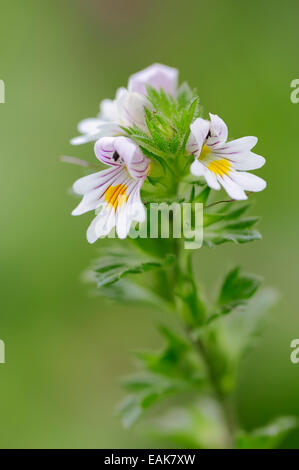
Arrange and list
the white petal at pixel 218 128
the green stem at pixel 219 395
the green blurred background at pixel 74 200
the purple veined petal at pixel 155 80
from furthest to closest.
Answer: the green blurred background at pixel 74 200, the green stem at pixel 219 395, the purple veined petal at pixel 155 80, the white petal at pixel 218 128

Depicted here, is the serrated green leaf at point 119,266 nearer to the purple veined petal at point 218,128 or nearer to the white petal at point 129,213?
the white petal at point 129,213

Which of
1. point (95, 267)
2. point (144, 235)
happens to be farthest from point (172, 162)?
point (95, 267)

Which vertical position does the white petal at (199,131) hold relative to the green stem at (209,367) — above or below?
above

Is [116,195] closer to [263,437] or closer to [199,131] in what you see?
[199,131]

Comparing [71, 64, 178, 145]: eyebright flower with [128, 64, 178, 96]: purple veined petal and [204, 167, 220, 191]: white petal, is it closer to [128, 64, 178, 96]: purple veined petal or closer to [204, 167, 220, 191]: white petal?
[128, 64, 178, 96]: purple veined petal

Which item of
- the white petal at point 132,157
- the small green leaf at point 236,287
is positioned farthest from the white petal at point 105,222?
the small green leaf at point 236,287
